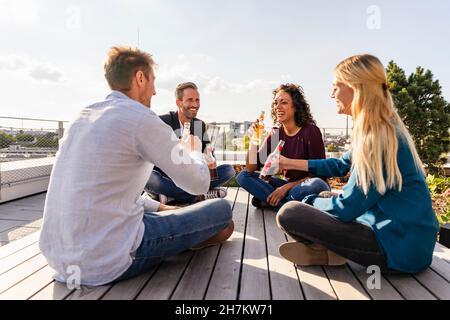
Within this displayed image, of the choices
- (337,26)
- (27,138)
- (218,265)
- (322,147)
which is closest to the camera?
(218,265)

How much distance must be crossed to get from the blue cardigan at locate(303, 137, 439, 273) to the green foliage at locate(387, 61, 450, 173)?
46.4 ft

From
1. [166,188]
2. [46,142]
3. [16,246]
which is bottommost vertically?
[16,246]

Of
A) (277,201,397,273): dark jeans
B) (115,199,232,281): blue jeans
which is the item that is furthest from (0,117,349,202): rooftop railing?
(277,201,397,273): dark jeans

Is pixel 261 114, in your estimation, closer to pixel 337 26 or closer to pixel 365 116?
pixel 365 116

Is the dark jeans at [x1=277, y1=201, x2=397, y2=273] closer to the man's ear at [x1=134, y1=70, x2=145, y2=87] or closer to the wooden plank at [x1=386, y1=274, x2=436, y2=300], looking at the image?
the wooden plank at [x1=386, y1=274, x2=436, y2=300]

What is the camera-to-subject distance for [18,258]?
2014 mm

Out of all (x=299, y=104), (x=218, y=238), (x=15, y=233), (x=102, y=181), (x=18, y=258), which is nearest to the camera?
(x=102, y=181)

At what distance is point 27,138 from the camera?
613 centimetres

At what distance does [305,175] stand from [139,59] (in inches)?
79.1

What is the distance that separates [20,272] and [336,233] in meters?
1.70

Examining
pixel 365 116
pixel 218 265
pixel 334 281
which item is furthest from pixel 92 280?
pixel 365 116

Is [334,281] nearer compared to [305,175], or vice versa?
[334,281]

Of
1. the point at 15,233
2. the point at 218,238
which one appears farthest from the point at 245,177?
the point at 15,233

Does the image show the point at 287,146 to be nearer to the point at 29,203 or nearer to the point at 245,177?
the point at 245,177
